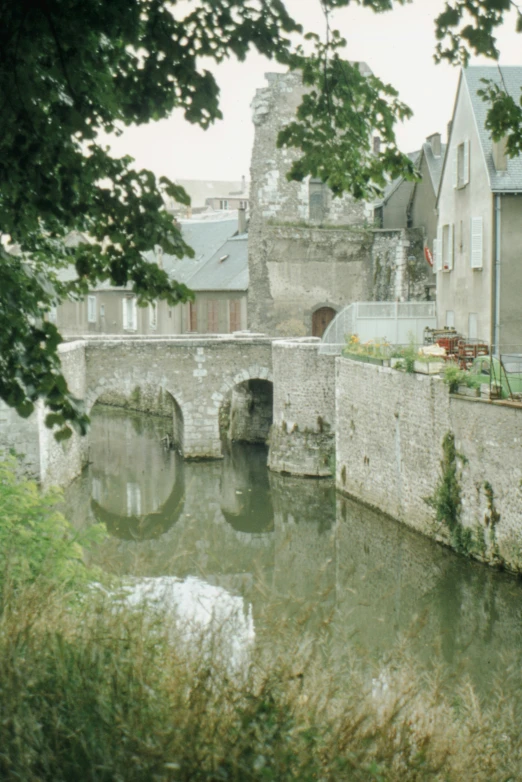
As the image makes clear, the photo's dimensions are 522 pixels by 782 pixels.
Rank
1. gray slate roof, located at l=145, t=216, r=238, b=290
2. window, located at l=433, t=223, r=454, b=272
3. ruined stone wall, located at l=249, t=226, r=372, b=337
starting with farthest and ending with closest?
gray slate roof, located at l=145, t=216, r=238, b=290 → ruined stone wall, located at l=249, t=226, r=372, b=337 → window, located at l=433, t=223, r=454, b=272

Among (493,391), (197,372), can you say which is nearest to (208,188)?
(197,372)

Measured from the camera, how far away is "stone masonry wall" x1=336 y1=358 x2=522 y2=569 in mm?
13234

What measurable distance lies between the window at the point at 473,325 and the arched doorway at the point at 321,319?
929 cm

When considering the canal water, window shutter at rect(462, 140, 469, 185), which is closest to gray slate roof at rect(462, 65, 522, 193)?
window shutter at rect(462, 140, 469, 185)

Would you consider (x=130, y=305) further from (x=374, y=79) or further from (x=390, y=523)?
(x=374, y=79)

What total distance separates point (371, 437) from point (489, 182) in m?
5.48

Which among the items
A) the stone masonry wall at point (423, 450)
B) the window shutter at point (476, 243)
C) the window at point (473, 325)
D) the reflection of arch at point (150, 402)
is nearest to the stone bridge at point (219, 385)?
the reflection of arch at point (150, 402)

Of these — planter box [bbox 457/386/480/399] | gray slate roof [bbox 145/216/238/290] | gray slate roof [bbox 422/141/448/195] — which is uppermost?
gray slate roof [bbox 422/141/448/195]

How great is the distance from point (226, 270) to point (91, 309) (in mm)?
9577

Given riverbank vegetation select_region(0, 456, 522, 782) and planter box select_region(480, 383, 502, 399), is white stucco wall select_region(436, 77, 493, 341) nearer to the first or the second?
planter box select_region(480, 383, 502, 399)

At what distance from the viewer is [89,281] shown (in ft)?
19.8

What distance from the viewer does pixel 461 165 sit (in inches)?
804

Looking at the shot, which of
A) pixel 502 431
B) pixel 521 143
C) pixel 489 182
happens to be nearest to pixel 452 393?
pixel 502 431

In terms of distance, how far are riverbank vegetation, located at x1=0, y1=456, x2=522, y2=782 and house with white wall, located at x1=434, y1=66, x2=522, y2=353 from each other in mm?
13787
